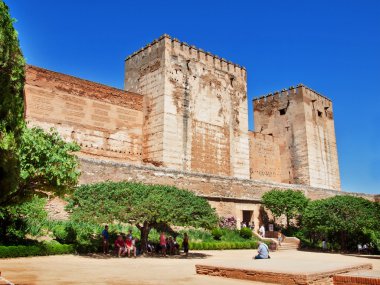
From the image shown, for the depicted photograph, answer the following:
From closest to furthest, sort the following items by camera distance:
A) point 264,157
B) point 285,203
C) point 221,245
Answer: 1. point 221,245
2. point 285,203
3. point 264,157

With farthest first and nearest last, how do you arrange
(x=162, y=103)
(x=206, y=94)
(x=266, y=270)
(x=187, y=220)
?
(x=206, y=94)
(x=162, y=103)
(x=187, y=220)
(x=266, y=270)

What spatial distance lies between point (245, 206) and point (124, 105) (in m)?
9.33

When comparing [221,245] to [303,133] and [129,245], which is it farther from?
[303,133]

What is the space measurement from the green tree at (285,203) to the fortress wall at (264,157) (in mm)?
7348

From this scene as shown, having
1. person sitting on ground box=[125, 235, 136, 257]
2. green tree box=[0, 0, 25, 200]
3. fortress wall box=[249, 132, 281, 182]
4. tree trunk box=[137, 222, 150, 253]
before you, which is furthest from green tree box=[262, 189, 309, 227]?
green tree box=[0, 0, 25, 200]

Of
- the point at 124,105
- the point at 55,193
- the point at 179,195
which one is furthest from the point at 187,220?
the point at 124,105

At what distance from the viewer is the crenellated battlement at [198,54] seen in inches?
944

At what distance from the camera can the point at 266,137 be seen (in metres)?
32.8

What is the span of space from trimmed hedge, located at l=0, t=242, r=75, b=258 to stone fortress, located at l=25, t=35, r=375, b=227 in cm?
436

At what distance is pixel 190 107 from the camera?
942 inches

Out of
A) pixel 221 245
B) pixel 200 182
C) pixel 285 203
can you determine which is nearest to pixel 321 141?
pixel 285 203

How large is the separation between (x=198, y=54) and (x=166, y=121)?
5656mm

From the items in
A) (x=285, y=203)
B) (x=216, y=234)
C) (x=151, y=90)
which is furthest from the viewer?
(x=151, y=90)

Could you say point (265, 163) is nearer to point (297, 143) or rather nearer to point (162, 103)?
point (297, 143)
